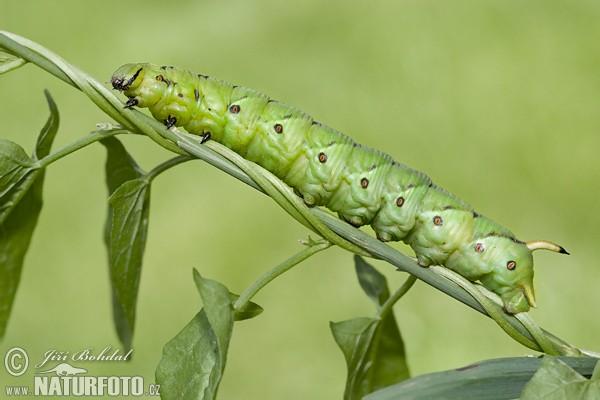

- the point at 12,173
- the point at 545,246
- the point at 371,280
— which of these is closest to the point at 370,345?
the point at 371,280

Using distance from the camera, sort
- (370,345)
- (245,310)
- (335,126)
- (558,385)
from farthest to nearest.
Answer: (335,126) → (370,345) → (245,310) → (558,385)

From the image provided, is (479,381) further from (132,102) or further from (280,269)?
(132,102)

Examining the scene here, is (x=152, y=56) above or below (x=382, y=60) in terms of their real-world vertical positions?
below

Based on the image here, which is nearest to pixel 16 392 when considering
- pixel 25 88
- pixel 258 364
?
pixel 258 364

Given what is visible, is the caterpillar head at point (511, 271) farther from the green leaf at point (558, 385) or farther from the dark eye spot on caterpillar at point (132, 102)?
the dark eye spot on caterpillar at point (132, 102)

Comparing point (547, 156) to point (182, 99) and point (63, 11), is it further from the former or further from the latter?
point (182, 99)

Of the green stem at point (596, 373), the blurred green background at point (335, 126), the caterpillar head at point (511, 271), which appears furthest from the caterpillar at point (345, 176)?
the blurred green background at point (335, 126)

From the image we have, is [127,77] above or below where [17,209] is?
above
